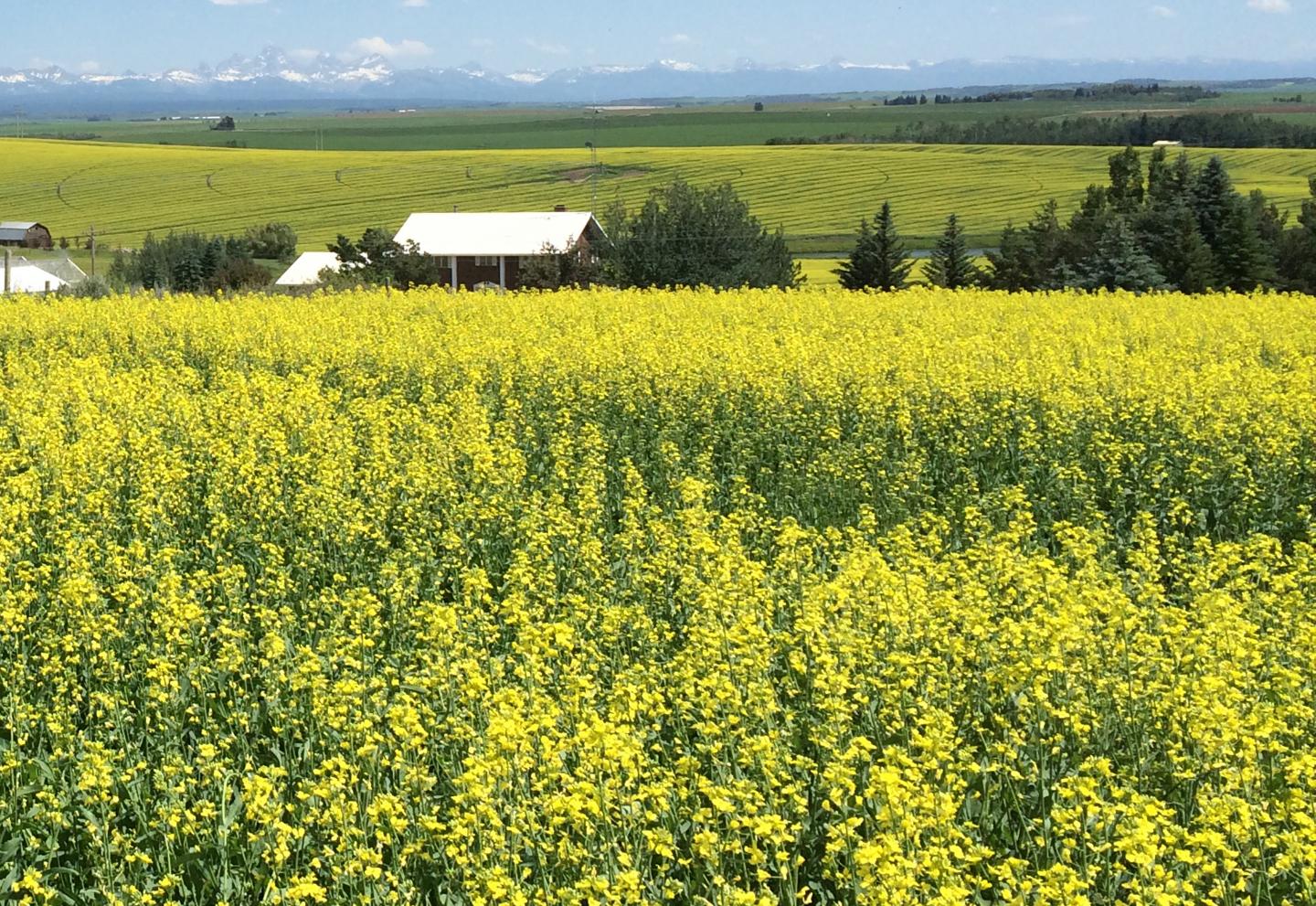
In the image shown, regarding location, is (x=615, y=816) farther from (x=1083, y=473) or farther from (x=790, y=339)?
(x=790, y=339)

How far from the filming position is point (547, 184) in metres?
102

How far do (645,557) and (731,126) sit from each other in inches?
6989

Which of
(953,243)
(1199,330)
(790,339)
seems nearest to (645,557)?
(790,339)

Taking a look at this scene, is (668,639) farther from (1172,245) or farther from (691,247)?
(1172,245)

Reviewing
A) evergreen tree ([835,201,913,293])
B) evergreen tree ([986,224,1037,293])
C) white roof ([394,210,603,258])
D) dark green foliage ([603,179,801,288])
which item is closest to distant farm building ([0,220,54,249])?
white roof ([394,210,603,258])

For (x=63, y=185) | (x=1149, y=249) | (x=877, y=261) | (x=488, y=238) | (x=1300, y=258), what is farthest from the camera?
(x=63, y=185)

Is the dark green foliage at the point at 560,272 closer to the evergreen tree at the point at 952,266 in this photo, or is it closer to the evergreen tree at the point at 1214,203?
the evergreen tree at the point at 952,266

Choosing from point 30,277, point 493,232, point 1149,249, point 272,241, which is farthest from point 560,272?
point 272,241

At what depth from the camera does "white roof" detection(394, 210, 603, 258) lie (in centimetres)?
7069

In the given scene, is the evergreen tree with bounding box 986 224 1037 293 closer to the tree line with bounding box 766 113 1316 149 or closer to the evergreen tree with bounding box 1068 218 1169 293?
the evergreen tree with bounding box 1068 218 1169 293

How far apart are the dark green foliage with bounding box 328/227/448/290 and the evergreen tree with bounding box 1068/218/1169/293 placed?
19.8 meters

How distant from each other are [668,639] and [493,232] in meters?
66.9

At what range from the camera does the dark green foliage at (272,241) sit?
7962 cm

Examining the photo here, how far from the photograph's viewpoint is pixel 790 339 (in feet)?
53.3
